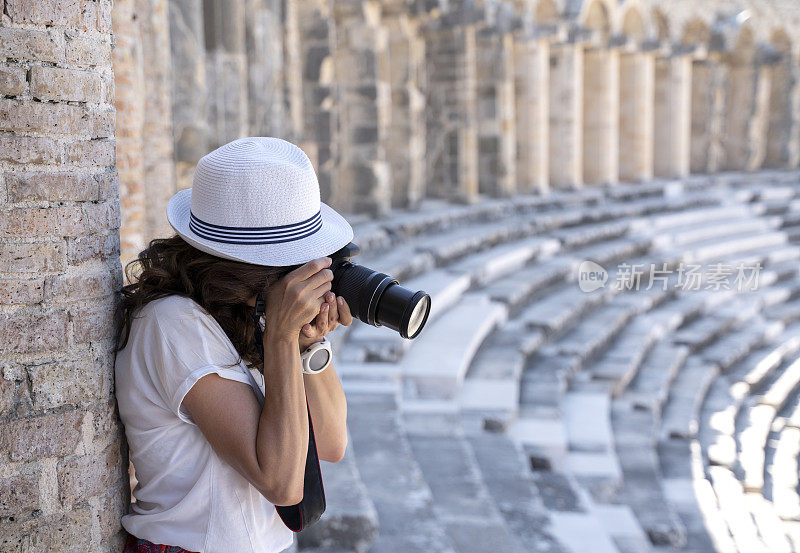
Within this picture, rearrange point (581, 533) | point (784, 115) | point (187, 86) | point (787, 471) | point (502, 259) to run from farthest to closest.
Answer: point (784, 115), point (502, 259), point (787, 471), point (187, 86), point (581, 533)

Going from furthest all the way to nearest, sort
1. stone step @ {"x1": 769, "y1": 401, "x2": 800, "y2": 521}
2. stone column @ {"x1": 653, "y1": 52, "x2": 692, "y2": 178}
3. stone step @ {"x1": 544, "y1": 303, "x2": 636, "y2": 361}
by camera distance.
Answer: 1. stone column @ {"x1": 653, "y1": 52, "x2": 692, "y2": 178}
2. stone step @ {"x1": 544, "y1": 303, "x2": 636, "y2": 361}
3. stone step @ {"x1": 769, "y1": 401, "x2": 800, "y2": 521}

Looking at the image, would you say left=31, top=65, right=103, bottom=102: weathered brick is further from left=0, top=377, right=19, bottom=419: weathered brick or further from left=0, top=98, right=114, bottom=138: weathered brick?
left=0, top=377, right=19, bottom=419: weathered brick

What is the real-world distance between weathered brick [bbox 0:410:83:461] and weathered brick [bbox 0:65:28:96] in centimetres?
64

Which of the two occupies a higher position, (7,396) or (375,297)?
(375,297)

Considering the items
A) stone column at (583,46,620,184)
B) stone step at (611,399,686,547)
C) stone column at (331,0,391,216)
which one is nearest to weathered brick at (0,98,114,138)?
stone step at (611,399,686,547)

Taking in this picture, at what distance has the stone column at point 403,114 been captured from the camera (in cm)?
1006

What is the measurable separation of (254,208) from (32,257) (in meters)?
0.45

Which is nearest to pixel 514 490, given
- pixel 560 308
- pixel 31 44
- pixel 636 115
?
pixel 31 44

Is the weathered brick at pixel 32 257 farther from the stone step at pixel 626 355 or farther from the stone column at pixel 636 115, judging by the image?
the stone column at pixel 636 115

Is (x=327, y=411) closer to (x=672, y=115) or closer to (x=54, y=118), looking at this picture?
(x=54, y=118)

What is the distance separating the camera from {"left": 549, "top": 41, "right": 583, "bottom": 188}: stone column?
13648 millimetres

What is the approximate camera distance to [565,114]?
13.7m

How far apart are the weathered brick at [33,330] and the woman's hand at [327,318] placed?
1.59 feet

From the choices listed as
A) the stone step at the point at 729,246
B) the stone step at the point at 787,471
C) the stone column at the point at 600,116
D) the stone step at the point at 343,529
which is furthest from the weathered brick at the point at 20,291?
the stone column at the point at 600,116
